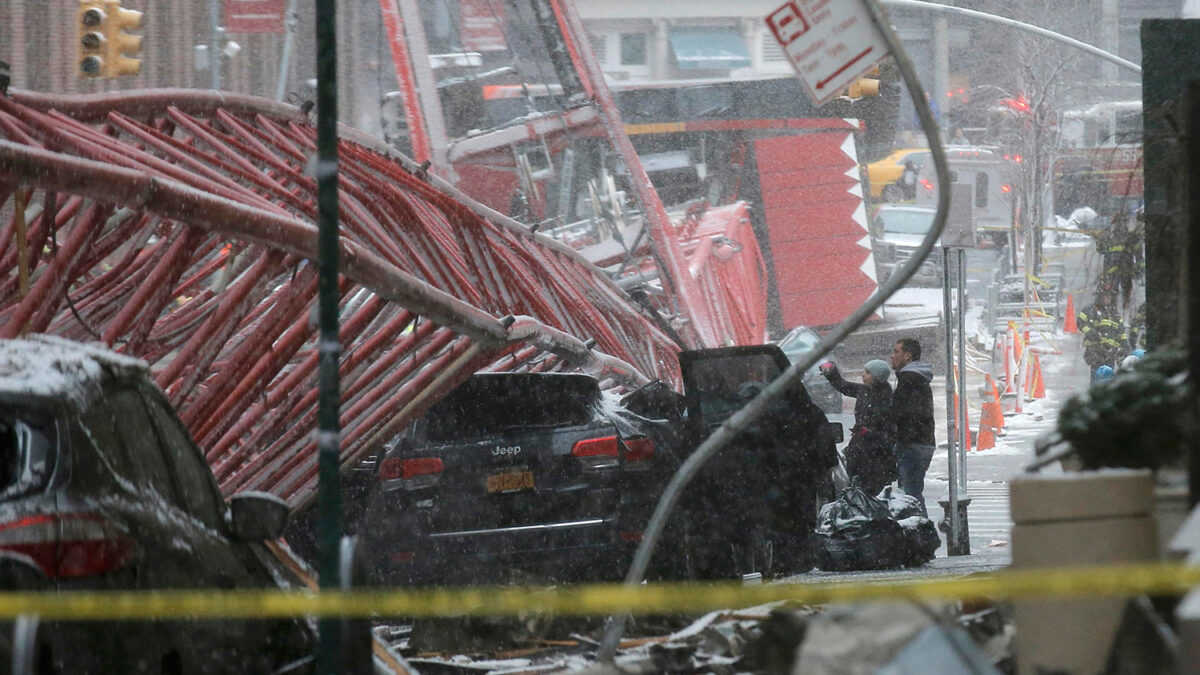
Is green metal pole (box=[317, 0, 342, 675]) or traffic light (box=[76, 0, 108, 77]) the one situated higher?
traffic light (box=[76, 0, 108, 77])

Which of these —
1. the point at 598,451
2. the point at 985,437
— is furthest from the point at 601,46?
the point at 598,451

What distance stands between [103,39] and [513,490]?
456 inches

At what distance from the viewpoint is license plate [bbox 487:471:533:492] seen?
388 inches

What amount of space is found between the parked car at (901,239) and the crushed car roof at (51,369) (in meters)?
31.9

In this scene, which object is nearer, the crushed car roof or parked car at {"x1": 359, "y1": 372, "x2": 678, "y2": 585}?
the crushed car roof

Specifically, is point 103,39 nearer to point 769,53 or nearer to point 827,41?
point 827,41

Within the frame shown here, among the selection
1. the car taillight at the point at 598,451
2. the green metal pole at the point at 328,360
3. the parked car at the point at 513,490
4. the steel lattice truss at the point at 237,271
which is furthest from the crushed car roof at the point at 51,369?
the car taillight at the point at 598,451

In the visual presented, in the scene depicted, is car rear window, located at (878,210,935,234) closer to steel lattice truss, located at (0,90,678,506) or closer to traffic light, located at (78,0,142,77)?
traffic light, located at (78,0,142,77)

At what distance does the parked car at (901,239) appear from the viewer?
Answer: 36.1 m

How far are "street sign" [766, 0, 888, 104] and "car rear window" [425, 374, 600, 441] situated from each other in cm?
454

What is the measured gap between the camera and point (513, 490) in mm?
9867

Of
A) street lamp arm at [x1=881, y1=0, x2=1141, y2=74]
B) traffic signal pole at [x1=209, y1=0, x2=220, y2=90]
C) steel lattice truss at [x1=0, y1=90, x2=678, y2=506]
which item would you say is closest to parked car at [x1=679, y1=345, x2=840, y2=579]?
steel lattice truss at [x1=0, y1=90, x2=678, y2=506]

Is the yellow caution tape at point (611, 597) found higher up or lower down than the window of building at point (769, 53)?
lower down

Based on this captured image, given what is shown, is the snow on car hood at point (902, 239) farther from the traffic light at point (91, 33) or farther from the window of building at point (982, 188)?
the traffic light at point (91, 33)
